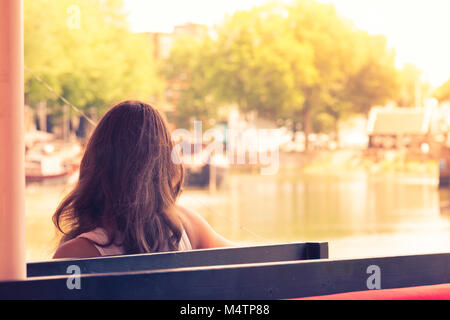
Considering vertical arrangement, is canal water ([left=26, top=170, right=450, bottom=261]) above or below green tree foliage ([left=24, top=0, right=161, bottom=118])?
below

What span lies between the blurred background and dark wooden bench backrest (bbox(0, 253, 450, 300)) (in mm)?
9875

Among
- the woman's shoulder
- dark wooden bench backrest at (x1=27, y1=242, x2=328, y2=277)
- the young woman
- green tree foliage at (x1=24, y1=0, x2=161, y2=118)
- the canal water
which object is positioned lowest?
the canal water

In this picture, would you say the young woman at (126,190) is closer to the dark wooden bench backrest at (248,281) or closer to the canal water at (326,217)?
the dark wooden bench backrest at (248,281)

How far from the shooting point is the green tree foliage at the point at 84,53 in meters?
18.8

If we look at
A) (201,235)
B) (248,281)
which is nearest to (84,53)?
(201,235)

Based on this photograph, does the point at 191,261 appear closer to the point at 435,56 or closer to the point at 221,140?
the point at 435,56

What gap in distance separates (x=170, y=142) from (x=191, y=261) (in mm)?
218

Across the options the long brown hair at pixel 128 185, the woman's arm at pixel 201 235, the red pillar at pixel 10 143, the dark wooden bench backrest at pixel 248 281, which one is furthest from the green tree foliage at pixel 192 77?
the red pillar at pixel 10 143

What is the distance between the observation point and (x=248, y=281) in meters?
1.10

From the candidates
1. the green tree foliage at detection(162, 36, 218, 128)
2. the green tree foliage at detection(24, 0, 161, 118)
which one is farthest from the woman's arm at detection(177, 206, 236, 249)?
the green tree foliage at detection(162, 36, 218, 128)

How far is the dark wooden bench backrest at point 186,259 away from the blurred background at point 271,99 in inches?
383

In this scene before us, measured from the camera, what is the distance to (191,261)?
51.8 inches

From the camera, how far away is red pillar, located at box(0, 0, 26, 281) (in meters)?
1.00

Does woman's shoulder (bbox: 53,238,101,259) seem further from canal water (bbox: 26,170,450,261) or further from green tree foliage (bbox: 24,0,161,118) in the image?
green tree foliage (bbox: 24,0,161,118)
